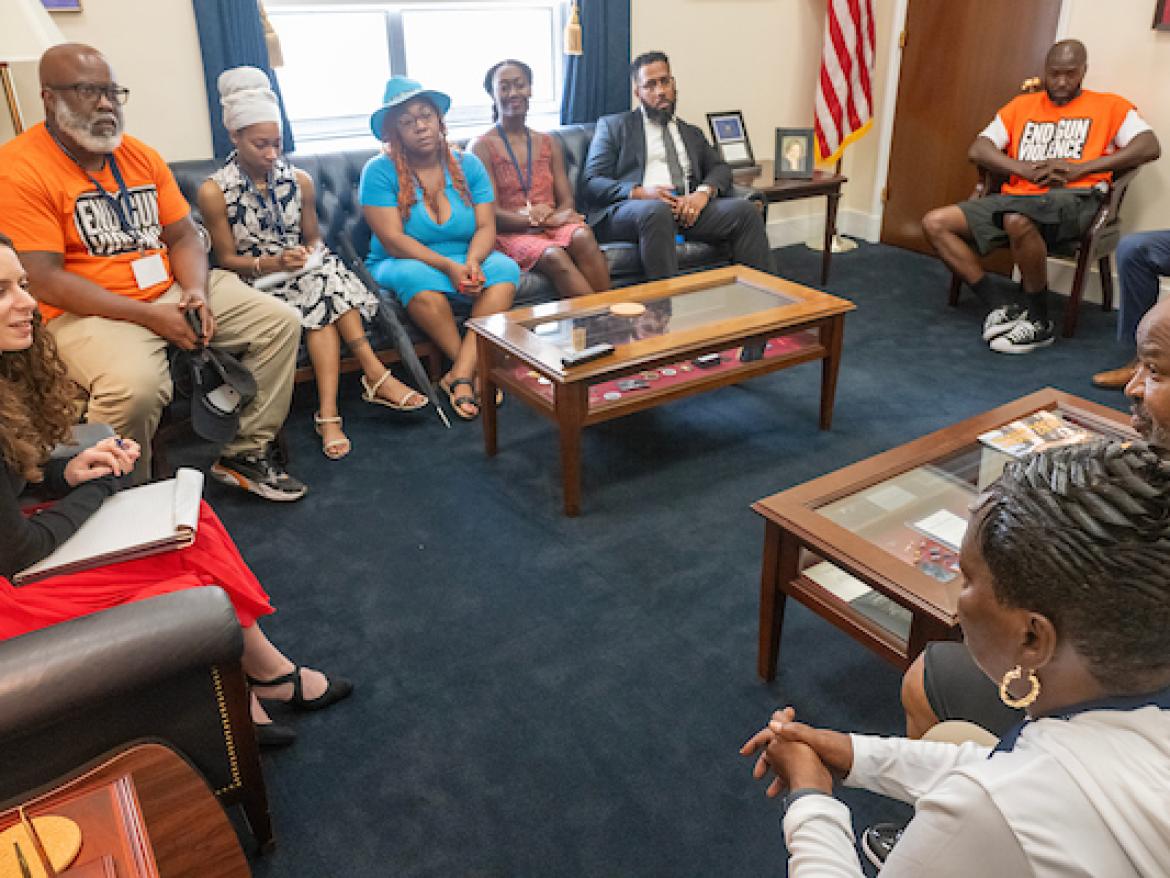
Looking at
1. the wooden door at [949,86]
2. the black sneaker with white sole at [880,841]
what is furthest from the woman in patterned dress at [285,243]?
the wooden door at [949,86]

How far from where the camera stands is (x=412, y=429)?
326 centimetres

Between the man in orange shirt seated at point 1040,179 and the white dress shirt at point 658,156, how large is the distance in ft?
3.81

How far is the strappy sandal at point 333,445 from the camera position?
307 cm

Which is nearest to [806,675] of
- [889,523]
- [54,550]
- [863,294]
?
[889,523]

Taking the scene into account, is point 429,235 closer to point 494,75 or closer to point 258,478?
point 494,75

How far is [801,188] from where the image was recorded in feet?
14.4

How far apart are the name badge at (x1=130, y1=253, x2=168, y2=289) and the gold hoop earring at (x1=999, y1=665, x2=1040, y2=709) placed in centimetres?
260

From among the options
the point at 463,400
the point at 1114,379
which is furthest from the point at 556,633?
the point at 1114,379

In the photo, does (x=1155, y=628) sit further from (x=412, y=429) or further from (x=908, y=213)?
(x=908, y=213)

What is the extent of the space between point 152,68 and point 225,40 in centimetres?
29

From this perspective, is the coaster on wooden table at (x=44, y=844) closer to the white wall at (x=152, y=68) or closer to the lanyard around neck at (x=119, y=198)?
the lanyard around neck at (x=119, y=198)

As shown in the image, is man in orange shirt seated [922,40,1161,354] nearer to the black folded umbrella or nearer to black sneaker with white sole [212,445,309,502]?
the black folded umbrella

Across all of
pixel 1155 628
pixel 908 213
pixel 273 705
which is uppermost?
pixel 1155 628

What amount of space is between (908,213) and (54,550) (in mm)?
4741
